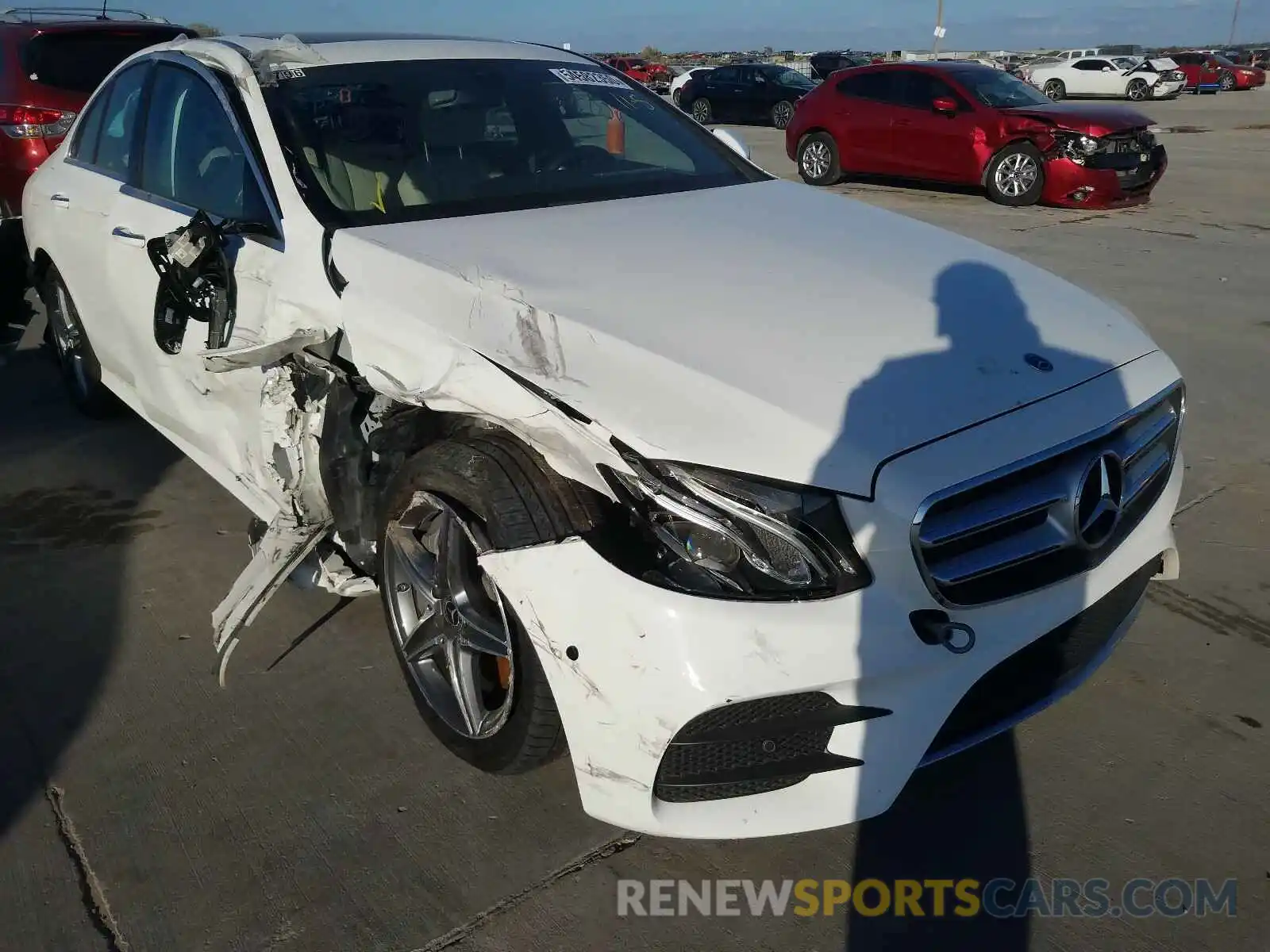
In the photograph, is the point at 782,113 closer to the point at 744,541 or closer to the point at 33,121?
the point at 33,121

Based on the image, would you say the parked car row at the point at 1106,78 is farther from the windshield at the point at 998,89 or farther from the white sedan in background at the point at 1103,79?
the windshield at the point at 998,89

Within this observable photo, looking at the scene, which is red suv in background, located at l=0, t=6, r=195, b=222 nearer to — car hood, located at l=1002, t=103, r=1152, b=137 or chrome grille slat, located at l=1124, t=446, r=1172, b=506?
chrome grille slat, located at l=1124, t=446, r=1172, b=506

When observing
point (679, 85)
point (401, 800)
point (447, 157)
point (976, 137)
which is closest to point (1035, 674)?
point (401, 800)

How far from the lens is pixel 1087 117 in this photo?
11336 mm

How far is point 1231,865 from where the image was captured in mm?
2395

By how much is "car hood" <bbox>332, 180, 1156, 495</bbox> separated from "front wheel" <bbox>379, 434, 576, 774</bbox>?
241mm

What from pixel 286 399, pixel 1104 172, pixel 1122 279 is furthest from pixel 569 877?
pixel 1104 172

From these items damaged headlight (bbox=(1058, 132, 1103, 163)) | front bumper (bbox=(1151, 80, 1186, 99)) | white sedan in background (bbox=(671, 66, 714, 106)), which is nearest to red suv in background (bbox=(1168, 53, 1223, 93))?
front bumper (bbox=(1151, 80, 1186, 99))

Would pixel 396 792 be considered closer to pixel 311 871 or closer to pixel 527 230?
pixel 311 871

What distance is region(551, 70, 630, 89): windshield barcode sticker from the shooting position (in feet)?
13.3

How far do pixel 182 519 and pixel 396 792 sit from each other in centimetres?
207

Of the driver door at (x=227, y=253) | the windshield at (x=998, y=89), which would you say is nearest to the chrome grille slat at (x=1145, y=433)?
the driver door at (x=227, y=253)

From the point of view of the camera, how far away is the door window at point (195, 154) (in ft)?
10.8

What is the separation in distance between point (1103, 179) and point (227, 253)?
1058 cm
